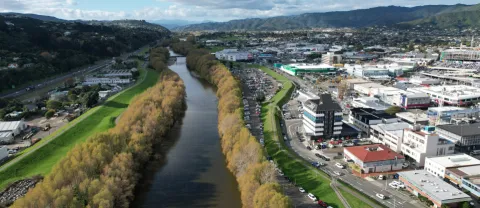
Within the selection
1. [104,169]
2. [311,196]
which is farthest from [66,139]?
[311,196]

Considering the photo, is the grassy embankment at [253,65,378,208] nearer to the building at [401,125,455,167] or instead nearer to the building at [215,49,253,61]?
the building at [401,125,455,167]

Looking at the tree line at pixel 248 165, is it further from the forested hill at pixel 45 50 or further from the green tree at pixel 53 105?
the forested hill at pixel 45 50

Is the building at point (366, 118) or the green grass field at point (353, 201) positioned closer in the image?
the green grass field at point (353, 201)

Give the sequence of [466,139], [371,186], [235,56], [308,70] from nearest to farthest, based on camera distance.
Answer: [371,186]
[466,139]
[308,70]
[235,56]

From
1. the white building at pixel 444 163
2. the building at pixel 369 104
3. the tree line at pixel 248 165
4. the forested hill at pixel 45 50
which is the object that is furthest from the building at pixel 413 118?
the forested hill at pixel 45 50

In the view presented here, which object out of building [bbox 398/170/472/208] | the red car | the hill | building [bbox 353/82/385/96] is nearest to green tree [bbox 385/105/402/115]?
building [bbox 353/82/385/96]

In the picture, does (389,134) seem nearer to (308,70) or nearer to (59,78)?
(308,70)
